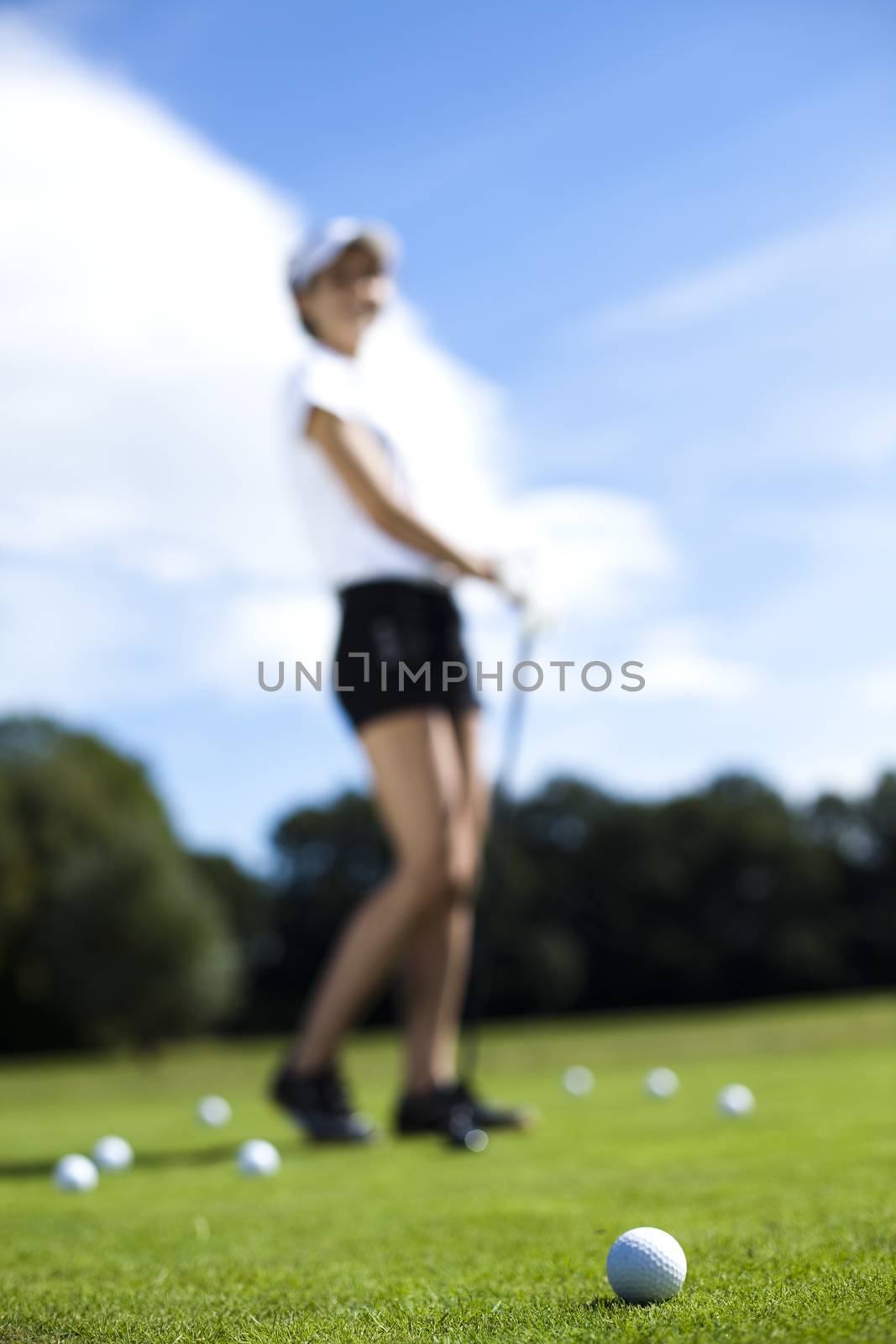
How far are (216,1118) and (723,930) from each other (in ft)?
177

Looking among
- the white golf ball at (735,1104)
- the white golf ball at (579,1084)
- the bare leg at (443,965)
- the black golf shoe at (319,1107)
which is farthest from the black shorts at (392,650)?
the white golf ball at (579,1084)

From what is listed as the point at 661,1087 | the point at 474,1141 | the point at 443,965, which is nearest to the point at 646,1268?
the point at 474,1141

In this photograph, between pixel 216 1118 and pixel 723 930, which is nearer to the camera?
pixel 216 1118

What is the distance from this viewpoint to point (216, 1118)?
6453 mm

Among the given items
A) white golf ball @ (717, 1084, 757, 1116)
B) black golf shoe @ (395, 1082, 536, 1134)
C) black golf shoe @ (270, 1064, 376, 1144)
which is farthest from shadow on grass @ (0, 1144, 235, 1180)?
white golf ball @ (717, 1084, 757, 1116)

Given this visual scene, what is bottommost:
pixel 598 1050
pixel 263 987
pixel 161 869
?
pixel 263 987

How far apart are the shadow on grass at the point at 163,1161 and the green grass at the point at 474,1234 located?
0.07 ft

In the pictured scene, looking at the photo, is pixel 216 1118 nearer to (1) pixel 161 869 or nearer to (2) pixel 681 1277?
(2) pixel 681 1277

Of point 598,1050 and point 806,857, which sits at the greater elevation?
point 598,1050

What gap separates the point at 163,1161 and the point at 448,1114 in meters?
1.03

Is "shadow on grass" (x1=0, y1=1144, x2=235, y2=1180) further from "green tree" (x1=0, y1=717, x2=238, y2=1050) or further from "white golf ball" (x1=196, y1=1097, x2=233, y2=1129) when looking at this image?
"green tree" (x1=0, y1=717, x2=238, y2=1050)

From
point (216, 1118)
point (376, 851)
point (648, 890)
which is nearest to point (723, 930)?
point (648, 890)

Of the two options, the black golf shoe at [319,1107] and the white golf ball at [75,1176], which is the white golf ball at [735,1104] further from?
the white golf ball at [75,1176]

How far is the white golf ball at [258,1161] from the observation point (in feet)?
12.6
